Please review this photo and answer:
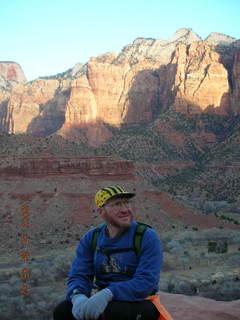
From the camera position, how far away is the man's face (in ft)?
18.6

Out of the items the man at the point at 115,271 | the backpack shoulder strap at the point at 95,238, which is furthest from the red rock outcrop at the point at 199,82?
the man at the point at 115,271

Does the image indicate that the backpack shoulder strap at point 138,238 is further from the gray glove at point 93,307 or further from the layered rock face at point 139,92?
the layered rock face at point 139,92

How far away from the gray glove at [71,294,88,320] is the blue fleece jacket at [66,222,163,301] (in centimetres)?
25

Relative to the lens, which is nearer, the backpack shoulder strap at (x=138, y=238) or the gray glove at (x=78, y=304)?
the gray glove at (x=78, y=304)

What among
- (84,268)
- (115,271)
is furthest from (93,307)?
(84,268)

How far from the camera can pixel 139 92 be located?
5369 inches

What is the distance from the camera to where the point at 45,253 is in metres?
36.6

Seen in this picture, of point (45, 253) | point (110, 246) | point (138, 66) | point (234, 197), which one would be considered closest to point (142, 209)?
point (45, 253)

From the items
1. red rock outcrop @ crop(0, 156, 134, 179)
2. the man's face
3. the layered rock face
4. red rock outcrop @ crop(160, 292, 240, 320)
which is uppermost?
the layered rock face

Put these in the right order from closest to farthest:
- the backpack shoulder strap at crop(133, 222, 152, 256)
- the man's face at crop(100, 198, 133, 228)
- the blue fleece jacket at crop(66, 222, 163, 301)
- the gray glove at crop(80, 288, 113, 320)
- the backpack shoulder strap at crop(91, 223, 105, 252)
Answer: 1. the gray glove at crop(80, 288, 113, 320)
2. the blue fleece jacket at crop(66, 222, 163, 301)
3. the backpack shoulder strap at crop(133, 222, 152, 256)
4. the man's face at crop(100, 198, 133, 228)
5. the backpack shoulder strap at crop(91, 223, 105, 252)

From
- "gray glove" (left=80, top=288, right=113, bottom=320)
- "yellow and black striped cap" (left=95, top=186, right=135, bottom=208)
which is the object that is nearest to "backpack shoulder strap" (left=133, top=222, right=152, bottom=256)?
"yellow and black striped cap" (left=95, top=186, right=135, bottom=208)

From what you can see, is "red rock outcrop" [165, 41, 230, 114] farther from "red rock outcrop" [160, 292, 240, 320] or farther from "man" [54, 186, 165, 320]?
"man" [54, 186, 165, 320]

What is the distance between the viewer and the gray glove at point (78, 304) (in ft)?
16.7

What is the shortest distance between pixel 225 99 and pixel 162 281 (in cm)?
9638
